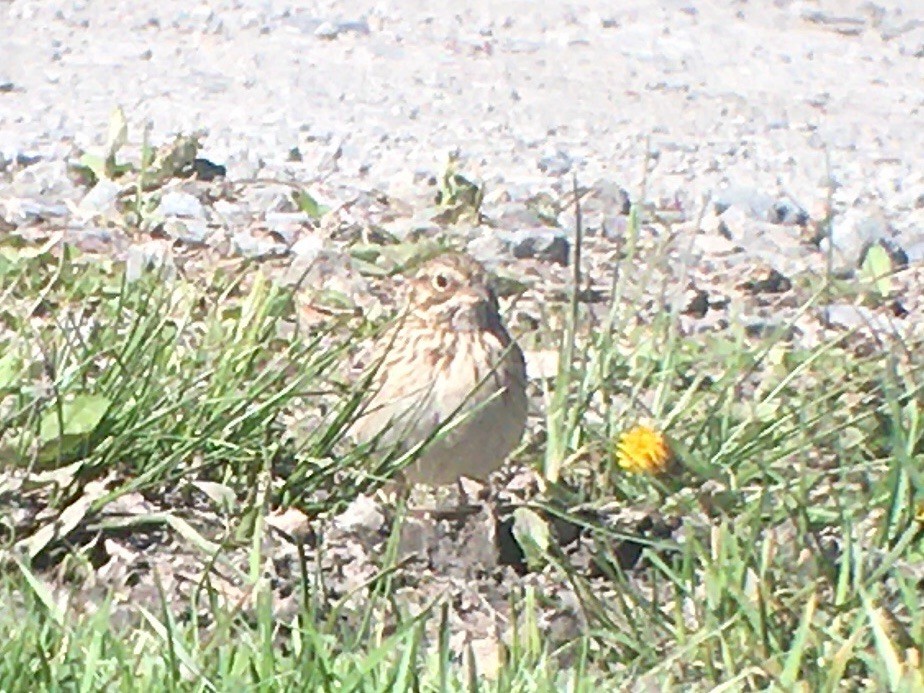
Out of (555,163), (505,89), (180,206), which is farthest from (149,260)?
(505,89)

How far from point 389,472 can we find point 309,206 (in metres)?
2.62

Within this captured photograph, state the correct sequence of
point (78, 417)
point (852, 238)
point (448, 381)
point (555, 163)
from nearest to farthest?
point (78, 417), point (448, 381), point (852, 238), point (555, 163)

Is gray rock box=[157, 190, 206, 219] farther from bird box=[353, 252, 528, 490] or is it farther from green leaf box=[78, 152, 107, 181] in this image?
bird box=[353, 252, 528, 490]

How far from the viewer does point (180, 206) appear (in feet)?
24.6

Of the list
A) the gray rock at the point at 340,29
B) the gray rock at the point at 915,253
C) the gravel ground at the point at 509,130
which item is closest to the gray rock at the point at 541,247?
the gravel ground at the point at 509,130

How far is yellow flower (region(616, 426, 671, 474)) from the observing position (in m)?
5.31

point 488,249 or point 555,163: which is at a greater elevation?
point 488,249

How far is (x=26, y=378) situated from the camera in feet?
17.3

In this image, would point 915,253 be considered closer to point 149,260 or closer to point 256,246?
point 256,246

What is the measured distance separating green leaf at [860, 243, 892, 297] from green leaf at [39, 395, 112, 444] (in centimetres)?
312

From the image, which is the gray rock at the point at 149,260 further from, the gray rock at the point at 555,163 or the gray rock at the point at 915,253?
the gray rock at the point at 915,253

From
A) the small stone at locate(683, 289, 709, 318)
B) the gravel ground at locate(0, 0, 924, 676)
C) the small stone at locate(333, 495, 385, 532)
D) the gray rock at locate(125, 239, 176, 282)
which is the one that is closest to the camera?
the small stone at locate(333, 495, 385, 532)

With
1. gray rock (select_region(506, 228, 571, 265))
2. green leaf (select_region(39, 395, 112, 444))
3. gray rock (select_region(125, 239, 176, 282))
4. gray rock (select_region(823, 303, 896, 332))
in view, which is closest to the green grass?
green leaf (select_region(39, 395, 112, 444))

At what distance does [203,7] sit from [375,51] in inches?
42.9
